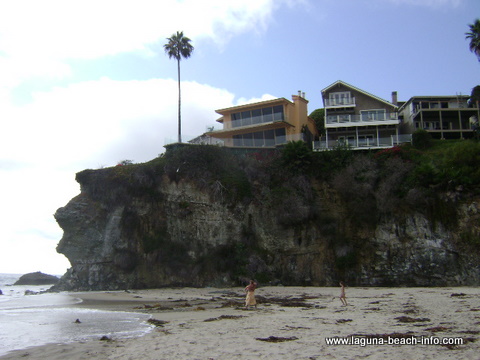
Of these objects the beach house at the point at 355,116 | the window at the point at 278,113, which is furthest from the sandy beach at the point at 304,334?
the window at the point at 278,113

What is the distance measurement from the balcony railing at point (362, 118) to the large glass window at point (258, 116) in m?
5.75

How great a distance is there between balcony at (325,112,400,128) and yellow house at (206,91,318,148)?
3602 mm

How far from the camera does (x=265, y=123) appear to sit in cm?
4641

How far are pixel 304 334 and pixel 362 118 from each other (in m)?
36.2

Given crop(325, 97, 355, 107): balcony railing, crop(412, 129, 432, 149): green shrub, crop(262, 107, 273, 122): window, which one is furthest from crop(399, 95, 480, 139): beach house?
crop(262, 107, 273, 122): window

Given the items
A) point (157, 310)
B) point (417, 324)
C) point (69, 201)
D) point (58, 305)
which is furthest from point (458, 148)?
point (69, 201)

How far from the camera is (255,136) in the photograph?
47.6 metres

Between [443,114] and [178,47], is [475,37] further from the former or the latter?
[178,47]

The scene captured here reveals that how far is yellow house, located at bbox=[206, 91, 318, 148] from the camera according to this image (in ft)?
149

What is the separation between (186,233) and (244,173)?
8028mm

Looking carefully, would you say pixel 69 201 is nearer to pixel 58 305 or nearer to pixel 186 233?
pixel 186 233

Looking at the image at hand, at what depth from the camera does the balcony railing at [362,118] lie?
145ft

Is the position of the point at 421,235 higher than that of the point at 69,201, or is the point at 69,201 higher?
the point at 69,201

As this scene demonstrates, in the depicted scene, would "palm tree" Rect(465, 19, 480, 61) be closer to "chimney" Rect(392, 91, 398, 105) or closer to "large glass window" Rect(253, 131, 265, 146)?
"chimney" Rect(392, 91, 398, 105)
